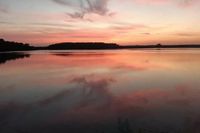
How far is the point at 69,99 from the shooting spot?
40.3 feet

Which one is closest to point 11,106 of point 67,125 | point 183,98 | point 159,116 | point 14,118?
point 14,118

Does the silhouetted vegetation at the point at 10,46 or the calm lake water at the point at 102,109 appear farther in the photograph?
the silhouetted vegetation at the point at 10,46

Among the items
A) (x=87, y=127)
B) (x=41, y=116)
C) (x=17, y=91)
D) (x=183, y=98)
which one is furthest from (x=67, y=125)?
(x=17, y=91)

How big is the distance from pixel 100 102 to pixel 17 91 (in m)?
5.11

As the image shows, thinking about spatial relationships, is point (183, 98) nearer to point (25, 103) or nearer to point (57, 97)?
point (57, 97)

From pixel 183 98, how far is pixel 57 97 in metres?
5.35

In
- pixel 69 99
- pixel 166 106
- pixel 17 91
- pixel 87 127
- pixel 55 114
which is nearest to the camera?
pixel 87 127

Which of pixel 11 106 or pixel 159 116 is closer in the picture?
pixel 159 116

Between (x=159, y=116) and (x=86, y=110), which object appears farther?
(x=86, y=110)

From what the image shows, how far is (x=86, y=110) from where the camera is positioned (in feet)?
33.5

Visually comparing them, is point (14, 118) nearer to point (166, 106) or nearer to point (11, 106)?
point (11, 106)

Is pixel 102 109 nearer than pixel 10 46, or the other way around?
pixel 102 109

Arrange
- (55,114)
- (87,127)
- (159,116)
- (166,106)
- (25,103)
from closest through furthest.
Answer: (87,127) → (159,116) → (55,114) → (166,106) → (25,103)

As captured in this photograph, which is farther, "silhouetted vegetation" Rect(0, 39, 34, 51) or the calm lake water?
"silhouetted vegetation" Rect(0, 39, 34, 51)
